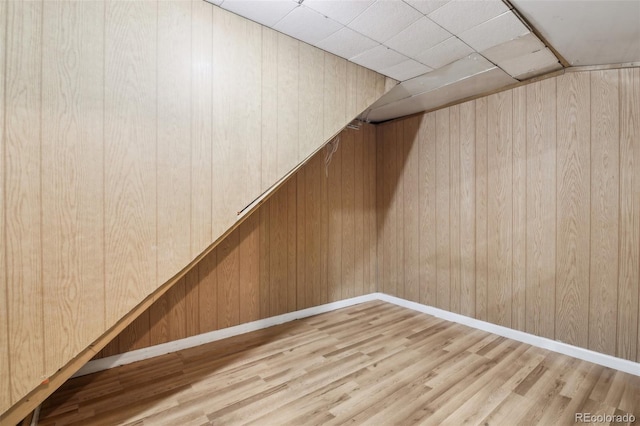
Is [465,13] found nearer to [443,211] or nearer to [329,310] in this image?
[443,211]

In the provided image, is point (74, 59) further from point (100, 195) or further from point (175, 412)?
point (175, 412)

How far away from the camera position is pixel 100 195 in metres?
1.52

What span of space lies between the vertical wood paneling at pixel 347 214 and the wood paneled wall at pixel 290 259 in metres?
0.01

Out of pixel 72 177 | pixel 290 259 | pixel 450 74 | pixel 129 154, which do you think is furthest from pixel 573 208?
pixel 72 177

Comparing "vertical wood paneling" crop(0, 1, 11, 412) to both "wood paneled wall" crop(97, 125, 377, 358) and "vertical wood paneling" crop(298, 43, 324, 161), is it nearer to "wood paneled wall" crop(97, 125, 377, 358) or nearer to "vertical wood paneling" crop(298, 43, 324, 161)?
"wood paneled wall" crop(97, 125, 377, 358)

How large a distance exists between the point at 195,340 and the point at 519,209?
3.31 m

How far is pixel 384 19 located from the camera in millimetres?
1966

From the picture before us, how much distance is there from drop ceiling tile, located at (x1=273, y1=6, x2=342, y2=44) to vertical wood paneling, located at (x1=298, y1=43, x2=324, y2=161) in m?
0.11

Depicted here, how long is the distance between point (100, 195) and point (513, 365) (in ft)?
10.2

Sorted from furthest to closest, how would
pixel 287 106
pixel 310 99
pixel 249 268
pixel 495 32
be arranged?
pixel 249 268 → pixel 310 99 → pixel 287 106 → pixel 495 32

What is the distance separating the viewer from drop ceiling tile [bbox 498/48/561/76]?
7.74 feet

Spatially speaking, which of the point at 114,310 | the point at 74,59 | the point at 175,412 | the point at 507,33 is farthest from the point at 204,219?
the point at 507,33

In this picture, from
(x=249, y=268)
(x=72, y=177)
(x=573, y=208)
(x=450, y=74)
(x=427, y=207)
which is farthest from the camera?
(x=427, y=207)

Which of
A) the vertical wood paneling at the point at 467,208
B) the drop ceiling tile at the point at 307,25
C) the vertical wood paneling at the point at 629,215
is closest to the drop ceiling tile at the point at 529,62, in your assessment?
the vertical wood paneling at the point at 629,215
